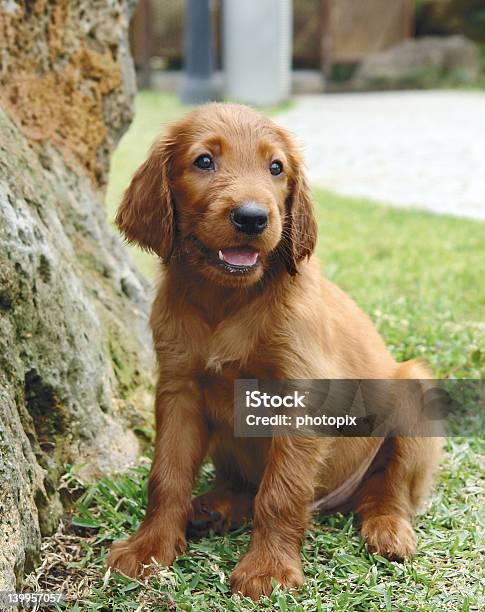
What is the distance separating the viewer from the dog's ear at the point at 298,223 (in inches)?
139

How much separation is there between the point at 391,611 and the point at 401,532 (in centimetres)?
51

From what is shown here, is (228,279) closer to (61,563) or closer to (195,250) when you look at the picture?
(195,250)

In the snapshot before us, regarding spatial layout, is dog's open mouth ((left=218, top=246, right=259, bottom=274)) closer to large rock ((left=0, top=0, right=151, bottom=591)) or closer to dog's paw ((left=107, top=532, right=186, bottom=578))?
large rock ((left=0, top=0, right=151, bottom=591))

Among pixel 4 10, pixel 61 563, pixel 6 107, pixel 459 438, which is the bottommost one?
pixel 459 438

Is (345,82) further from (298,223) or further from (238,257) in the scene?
(238,257)

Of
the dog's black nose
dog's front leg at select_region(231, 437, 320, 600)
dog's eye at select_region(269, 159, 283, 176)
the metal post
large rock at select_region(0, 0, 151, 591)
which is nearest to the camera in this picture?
the dog's black nose

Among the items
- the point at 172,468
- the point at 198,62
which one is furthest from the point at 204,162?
the point at 198,62

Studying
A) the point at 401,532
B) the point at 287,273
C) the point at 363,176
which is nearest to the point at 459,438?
the point at 401,532

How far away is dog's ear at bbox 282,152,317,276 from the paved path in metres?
4.66

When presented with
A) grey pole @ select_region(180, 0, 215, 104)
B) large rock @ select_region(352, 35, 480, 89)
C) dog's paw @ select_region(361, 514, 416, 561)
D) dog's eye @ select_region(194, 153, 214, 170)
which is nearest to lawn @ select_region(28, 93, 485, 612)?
dog's paw @ select_region(361, 514, 416, 561)

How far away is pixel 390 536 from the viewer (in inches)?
140

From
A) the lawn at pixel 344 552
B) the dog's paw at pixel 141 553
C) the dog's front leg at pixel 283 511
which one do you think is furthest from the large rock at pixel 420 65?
the dog's paw at pixel 141 553

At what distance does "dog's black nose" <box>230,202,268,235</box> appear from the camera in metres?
3.18

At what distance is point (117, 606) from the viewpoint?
3.13 m
